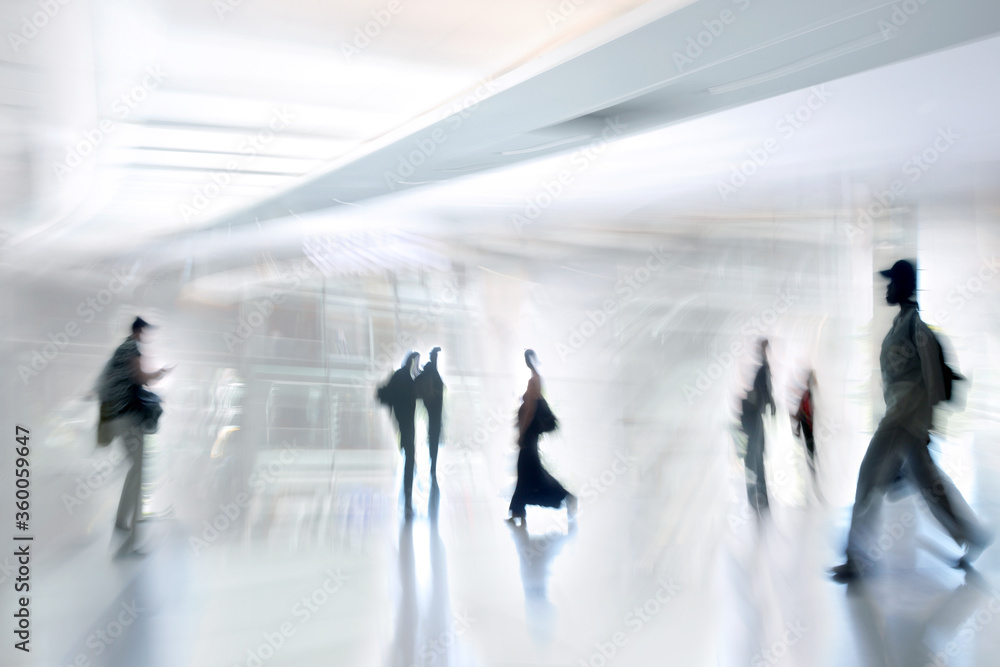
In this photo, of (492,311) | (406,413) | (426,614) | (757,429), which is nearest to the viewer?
(426,614)

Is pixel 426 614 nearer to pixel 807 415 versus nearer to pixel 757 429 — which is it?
pixel 757 429

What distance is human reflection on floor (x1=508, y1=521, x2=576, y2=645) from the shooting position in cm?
224

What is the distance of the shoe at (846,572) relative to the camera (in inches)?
112

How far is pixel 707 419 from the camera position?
4.30 metres

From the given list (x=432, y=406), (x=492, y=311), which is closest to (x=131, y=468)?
(x=432, y=406)

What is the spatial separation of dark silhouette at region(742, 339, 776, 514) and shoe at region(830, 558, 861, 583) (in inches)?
26.0

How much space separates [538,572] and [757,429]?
5.74 ft

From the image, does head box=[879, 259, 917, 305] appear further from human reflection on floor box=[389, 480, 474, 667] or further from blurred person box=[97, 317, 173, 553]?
blurred person box=[97, 317, 173, 553]

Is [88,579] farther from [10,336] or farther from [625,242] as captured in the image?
[625,242]

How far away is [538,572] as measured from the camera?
298cm

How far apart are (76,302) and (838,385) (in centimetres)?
544

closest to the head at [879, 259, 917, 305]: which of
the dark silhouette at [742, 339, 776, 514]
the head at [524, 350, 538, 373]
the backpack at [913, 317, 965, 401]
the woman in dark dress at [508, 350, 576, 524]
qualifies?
the backpack at [913, 317, 965, 401]

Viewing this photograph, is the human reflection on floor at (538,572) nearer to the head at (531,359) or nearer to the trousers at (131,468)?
the head at (531,359)

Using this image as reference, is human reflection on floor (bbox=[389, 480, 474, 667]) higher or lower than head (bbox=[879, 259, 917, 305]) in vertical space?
lower
